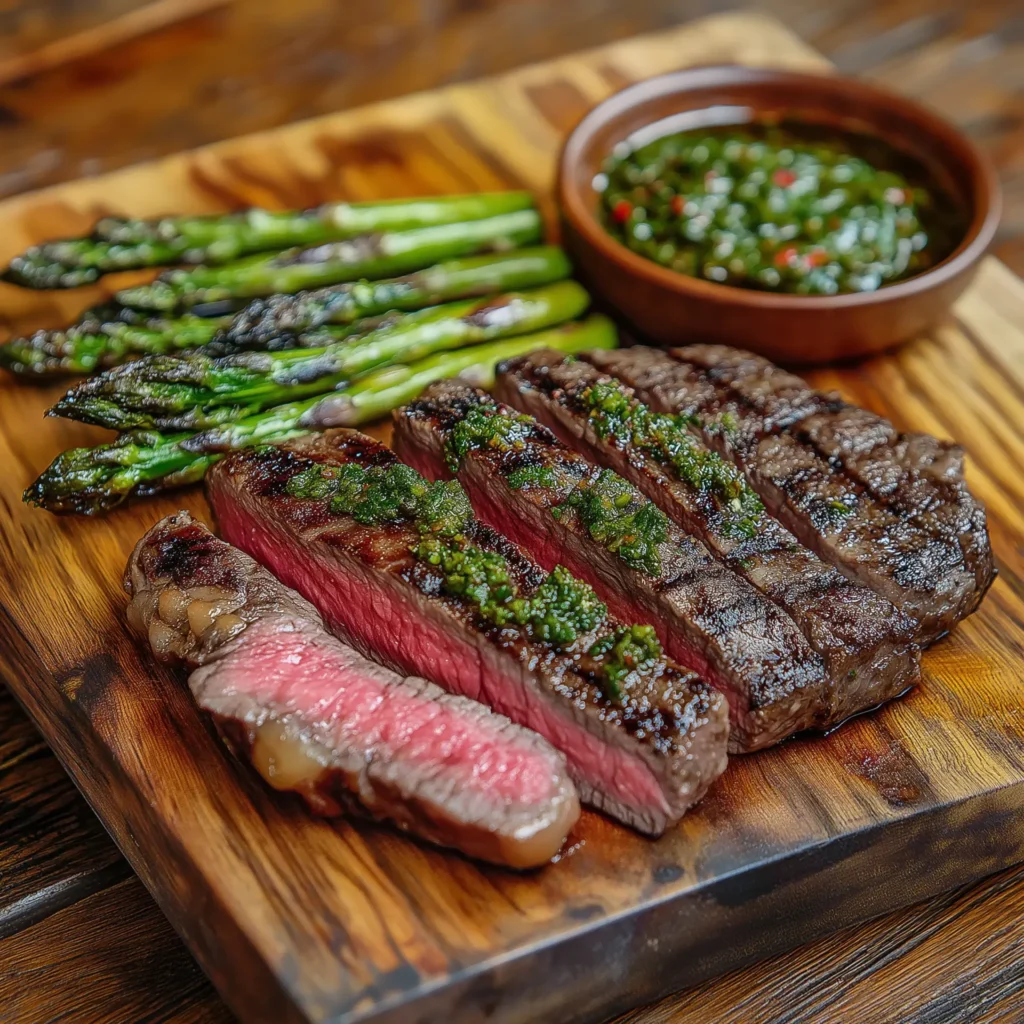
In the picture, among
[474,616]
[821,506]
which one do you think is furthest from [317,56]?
[474,616]

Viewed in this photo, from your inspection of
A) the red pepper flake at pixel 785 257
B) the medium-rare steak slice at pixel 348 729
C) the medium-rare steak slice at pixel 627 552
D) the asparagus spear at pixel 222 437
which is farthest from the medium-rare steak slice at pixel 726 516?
the red pepper flake at pixel 785 257

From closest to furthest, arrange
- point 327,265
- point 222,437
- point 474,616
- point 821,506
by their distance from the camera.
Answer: point 474,616
point 821,506
point 222,437
point 327,265

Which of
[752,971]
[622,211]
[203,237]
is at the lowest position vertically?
[752,971]

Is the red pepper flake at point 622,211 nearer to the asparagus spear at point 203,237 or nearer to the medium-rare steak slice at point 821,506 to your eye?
the asparagus spear at point 203,237

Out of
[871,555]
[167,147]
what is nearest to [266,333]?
[871,555]

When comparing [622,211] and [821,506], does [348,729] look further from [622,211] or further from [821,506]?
[622,211]
